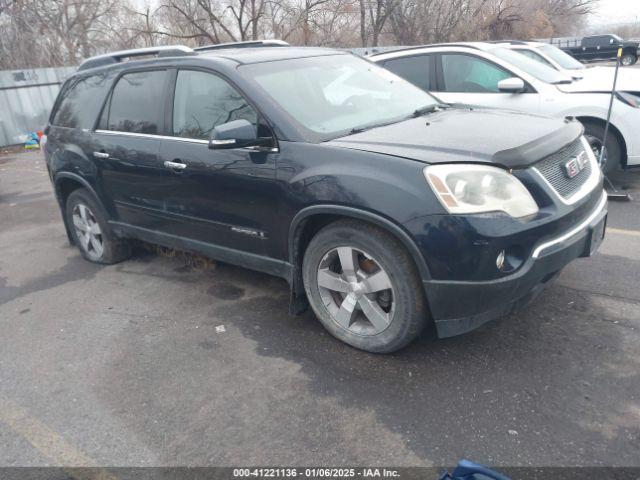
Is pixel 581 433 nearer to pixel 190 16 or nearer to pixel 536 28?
pixel 190 16

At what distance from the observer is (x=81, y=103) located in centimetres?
503

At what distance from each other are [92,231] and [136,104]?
1516 millimetres

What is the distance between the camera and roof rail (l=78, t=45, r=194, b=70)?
4.21 meters

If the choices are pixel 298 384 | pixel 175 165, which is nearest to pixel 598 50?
pixel 175 165

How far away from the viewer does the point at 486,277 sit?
2.75 m

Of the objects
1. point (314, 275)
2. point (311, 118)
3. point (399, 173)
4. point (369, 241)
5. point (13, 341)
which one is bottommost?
point (13, 341)

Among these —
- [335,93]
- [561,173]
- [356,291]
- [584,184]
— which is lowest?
[356,291]

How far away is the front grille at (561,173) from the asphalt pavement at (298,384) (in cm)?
Answer: 91

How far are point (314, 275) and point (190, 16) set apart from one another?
65.2 ft

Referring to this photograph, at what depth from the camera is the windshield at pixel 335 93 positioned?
11.6ft

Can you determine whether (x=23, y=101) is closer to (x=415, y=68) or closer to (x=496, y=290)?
(x=415, y=68)

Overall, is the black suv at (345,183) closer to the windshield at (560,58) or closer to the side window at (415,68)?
the side window at (415,68)

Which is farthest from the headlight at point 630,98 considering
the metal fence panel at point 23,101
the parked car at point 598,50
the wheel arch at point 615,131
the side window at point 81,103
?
the parked car at point 598,50

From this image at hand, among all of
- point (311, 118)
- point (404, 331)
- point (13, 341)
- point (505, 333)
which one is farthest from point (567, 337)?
point (13, 341)
